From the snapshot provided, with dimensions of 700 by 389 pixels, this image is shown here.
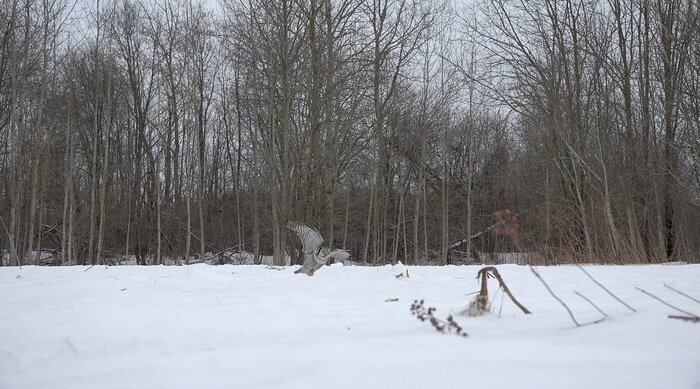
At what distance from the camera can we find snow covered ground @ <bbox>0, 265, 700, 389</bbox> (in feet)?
4.76

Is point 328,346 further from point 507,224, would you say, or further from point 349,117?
point 349,117

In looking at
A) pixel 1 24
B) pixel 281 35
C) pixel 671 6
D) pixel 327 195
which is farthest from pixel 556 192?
pixel 1 24

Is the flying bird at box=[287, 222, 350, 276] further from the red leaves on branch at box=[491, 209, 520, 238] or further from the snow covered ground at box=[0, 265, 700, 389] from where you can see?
the red leaves on branch at box=[491, 209, 520, 238]

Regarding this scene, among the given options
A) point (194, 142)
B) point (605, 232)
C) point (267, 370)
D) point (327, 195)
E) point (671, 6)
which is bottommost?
point (267, 370)

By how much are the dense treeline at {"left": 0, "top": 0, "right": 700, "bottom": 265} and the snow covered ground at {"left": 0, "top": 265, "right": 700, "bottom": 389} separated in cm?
352

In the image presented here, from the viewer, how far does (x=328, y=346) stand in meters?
1.81

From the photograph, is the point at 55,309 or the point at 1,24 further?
the point at 1,24

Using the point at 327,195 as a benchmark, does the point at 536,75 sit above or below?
above

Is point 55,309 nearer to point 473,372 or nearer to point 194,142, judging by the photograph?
point 473,372

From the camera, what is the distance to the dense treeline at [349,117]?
11.0 meters

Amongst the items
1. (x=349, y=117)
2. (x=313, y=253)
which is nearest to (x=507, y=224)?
(x=313, y=253)

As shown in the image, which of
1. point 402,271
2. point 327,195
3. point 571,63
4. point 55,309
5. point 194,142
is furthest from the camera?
point 194,142

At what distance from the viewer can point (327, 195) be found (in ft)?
41.9

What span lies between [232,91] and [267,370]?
1907cm
